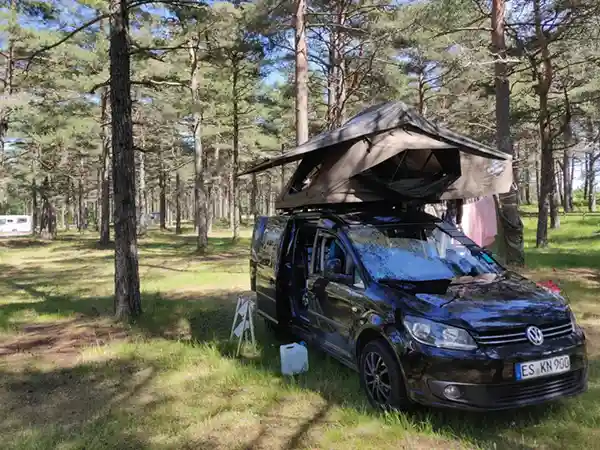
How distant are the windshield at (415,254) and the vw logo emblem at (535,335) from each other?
1.04m

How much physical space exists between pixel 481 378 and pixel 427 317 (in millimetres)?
596

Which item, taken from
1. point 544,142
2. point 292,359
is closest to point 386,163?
point 292,359

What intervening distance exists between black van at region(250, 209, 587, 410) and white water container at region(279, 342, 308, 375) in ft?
0.83

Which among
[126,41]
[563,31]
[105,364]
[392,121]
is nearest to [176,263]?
[126,41]

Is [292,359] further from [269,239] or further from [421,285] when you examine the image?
[269,239]

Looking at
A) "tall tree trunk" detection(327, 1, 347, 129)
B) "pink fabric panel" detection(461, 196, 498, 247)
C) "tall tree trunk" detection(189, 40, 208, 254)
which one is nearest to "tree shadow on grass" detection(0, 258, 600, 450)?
"pink fabric panel" detection(461, 196, 498, 247)

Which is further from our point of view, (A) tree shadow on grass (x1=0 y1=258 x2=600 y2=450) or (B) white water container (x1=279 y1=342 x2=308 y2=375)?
(B) white water container (x1=279 y1=342 x2=308 y2=375)

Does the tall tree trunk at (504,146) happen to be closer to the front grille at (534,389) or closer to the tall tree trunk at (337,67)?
the tall tree trunk at (337,67)

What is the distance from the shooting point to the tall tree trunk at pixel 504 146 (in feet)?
39.2

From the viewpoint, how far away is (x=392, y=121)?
260 inches

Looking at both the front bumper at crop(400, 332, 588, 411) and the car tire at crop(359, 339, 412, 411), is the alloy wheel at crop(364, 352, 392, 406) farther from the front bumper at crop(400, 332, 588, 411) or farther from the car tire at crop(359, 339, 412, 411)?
the front bumper at crop(400, 332, 588, 411)

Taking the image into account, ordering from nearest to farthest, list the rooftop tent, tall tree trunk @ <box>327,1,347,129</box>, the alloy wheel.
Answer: the alloy wheel, the rooftop tent, tall tree trunk @ <box>327,1,347,129</box>

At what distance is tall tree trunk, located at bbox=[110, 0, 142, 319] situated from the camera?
321 inches

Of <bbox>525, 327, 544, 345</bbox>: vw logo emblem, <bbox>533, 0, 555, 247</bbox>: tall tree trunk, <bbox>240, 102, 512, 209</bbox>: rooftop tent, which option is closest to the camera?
<bbox>525, 327, 544, 345</bbox>: vw logo emblem
